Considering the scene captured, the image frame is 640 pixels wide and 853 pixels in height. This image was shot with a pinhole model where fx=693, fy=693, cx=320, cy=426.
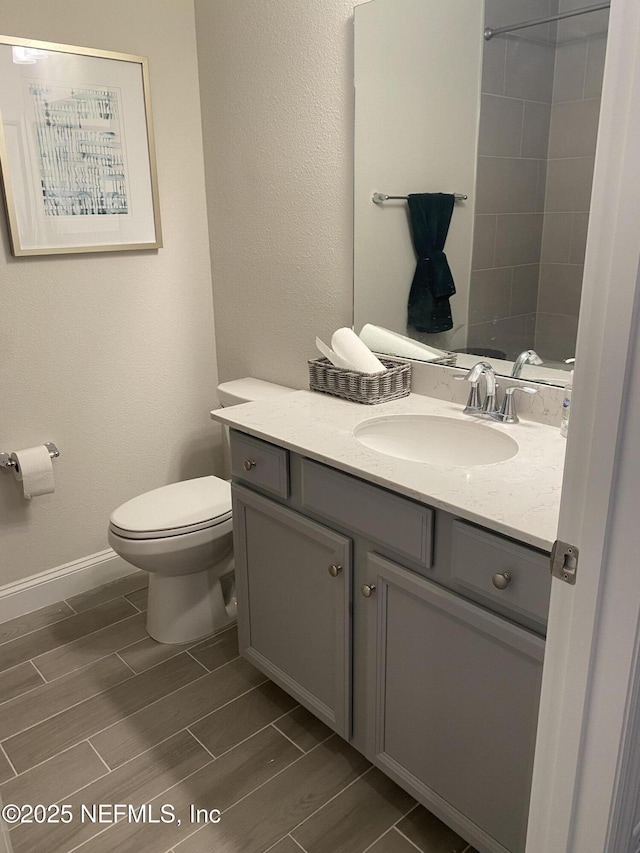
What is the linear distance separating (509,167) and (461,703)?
4.16 feet

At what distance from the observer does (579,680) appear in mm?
940

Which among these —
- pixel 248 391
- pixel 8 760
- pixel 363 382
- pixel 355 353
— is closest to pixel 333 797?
pixel 8 760

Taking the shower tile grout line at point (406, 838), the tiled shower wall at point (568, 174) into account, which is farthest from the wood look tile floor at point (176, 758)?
the tiled shower wall at point (568, 174)

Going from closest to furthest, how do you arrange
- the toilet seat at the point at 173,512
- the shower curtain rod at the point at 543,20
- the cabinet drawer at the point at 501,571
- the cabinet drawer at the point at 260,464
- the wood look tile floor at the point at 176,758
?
the cabinet drawer at the point at 501,571 → the shower curtain rod at the point at 543,20 → the wood look tile floor at the point at 176,758 → the cabinet drawer at the point at 260,464 → the toilet seat at the point at 173,512

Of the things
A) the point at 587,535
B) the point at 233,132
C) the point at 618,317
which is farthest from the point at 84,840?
the point at 233,132

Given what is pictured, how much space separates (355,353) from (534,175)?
66cm

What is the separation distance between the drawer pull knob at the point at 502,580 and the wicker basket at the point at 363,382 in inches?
31.2

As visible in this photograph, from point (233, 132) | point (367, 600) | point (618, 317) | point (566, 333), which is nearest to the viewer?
point (618, 317)

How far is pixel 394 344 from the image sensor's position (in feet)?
7.03

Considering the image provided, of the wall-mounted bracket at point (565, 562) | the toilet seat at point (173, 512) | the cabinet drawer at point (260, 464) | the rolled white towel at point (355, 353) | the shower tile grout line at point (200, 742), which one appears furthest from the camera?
the toilet seat at point (173, 512)

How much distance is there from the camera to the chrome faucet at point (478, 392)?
5.90ft

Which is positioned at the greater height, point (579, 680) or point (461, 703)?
point (579, 680)

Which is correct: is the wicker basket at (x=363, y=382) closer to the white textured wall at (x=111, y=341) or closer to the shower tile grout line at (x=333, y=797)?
the white textured wall at (x=111, y=341)

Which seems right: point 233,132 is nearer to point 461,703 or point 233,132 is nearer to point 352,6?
point 352,6
